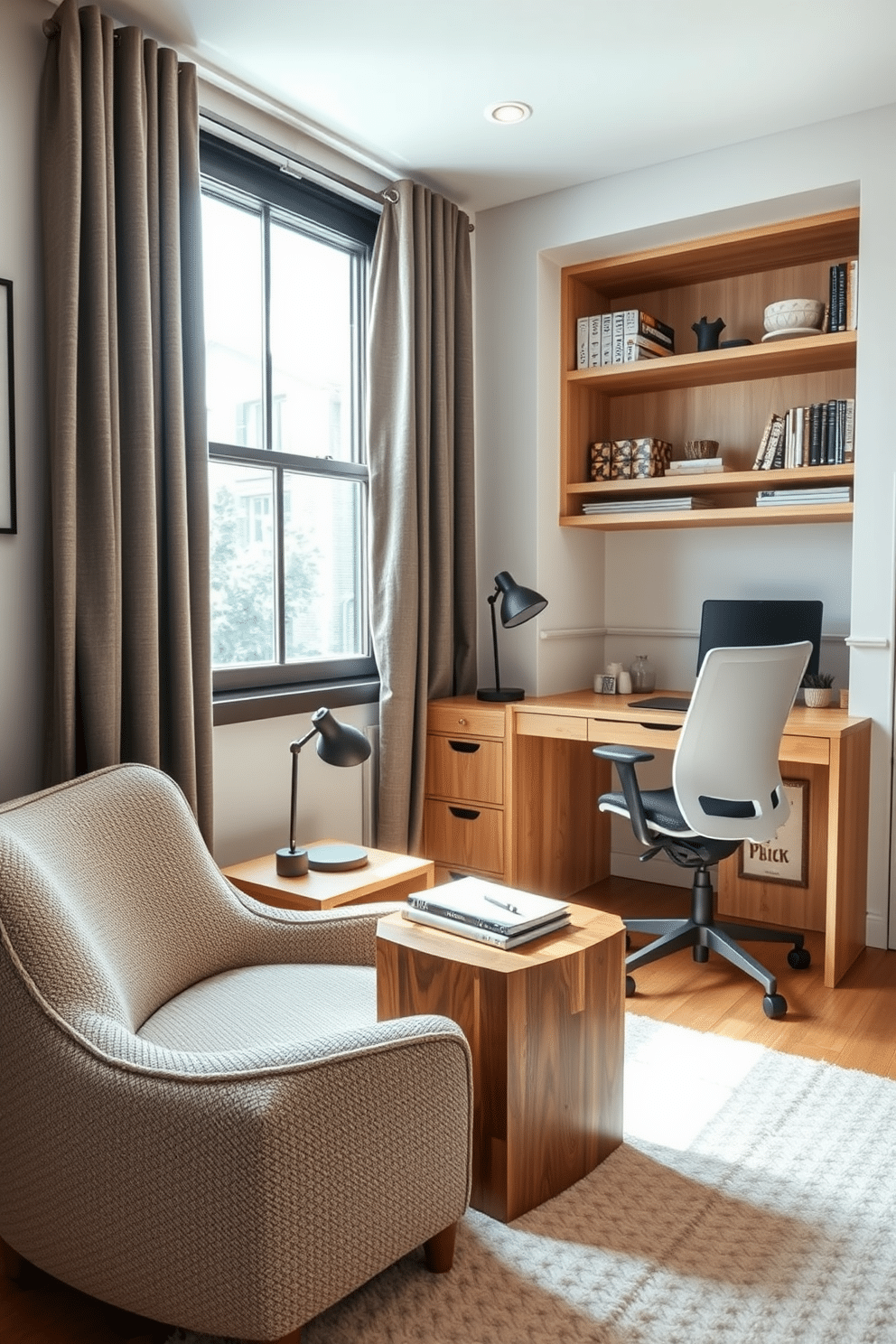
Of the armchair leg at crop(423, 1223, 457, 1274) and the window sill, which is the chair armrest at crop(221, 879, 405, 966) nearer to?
the armchair leg at crop(423, 1223, 457, 1274)

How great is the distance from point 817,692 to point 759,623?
12.2 inches

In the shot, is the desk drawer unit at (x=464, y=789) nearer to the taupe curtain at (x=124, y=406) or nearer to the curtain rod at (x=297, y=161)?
the taupe curtain at (x=124, y=406)

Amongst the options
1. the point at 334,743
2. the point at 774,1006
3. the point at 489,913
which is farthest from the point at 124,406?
the point at 774,1006

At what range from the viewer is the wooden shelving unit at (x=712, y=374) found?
3234mm

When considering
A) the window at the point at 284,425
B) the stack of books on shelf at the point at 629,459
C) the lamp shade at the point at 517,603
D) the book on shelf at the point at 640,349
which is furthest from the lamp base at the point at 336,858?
the book on shelf at the point at 640,349

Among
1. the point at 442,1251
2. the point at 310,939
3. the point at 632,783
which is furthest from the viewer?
the point at 632,783

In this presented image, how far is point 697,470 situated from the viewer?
3434mm

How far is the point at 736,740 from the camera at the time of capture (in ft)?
8.61

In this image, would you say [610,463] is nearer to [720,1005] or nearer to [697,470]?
[697,470]

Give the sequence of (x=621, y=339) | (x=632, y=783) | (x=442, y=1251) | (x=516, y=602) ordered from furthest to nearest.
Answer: (x=621, y=339) < (x=516, y=602) < (x=632, y=783) < (x=442, y=1251)

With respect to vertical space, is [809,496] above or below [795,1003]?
above

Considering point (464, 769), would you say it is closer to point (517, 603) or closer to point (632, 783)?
point (517, 603)

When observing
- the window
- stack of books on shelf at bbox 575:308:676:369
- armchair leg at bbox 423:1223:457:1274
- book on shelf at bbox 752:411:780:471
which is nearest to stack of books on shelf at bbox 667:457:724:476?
book on shelf at bbox 752:411:780:471

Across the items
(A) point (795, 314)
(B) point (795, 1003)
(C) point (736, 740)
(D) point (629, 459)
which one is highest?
(A) point (795, 314)
